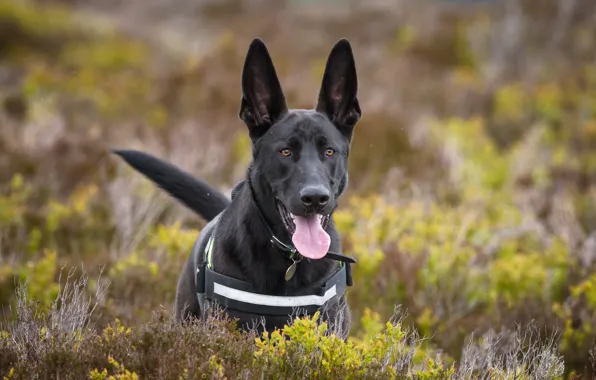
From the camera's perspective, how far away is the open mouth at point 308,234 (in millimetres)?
→ 3654

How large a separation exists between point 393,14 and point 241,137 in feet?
56.6

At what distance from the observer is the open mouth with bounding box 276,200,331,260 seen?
12.0 feet

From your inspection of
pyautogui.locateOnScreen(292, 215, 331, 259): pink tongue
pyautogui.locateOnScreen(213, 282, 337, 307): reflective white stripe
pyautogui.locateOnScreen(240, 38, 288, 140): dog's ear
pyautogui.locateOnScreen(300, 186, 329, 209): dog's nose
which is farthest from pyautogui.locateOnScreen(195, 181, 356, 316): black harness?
pyautogui.locateOnScreen(240, 38, 288, 140): dog's ear

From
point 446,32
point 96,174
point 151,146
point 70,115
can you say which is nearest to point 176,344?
point 96,174

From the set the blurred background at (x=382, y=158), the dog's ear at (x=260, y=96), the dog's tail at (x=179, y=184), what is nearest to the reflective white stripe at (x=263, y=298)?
the blurred background at (x=382, y=158)

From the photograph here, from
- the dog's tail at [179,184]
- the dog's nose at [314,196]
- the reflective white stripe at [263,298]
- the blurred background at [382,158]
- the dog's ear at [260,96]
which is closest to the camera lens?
the dog's nose at [314,196]

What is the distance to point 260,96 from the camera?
406cm

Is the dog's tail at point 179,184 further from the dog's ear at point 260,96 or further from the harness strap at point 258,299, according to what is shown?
the harness strap at point 258,299

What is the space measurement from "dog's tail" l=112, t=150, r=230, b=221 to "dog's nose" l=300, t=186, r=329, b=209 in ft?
3.66

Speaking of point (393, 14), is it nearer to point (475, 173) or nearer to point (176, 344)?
point (475, 173)

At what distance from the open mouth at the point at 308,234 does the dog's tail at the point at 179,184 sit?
0.91 meters

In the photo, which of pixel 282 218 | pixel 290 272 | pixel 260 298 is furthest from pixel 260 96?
pixel 260 298

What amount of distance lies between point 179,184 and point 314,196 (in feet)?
3.91

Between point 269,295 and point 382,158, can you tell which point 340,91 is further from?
point 382,158
